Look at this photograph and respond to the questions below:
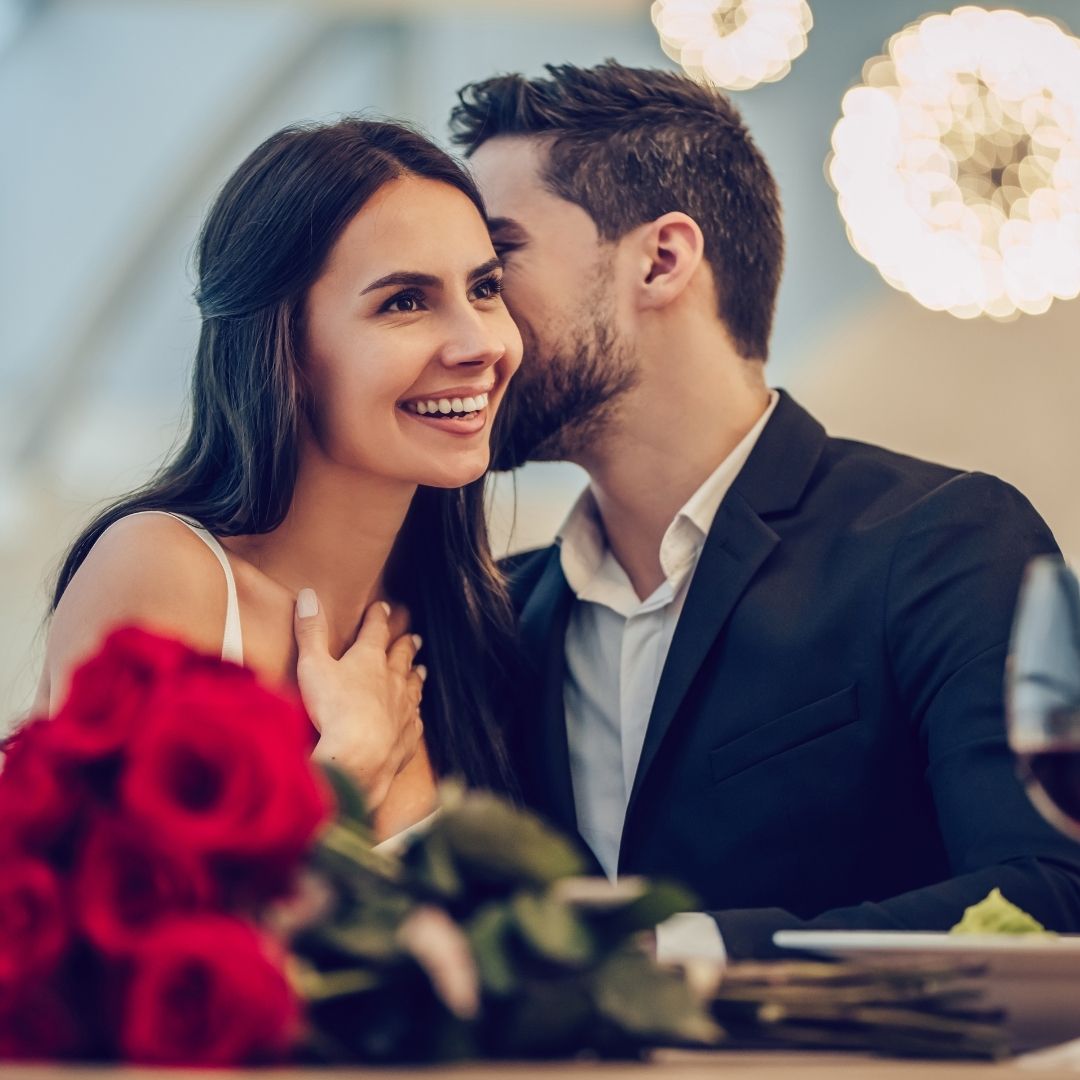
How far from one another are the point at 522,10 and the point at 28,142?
218cm

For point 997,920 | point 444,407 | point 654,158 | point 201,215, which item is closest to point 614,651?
point 444,407

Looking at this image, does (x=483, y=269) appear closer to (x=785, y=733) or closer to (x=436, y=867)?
(x=785, y=733)

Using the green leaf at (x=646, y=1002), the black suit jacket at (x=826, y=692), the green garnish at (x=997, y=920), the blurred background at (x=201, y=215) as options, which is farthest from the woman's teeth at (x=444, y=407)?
the blurred background at (x=201, y=215)

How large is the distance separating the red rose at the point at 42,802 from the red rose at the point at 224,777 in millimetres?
38

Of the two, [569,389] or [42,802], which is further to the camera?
[569,389]

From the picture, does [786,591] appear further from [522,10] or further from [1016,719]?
[522,10]

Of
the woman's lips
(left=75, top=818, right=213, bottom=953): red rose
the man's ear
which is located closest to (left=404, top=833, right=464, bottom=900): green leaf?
(left=75, top=818, right=213, bottom=953): red rose

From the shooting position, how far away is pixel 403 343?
1928 millimetres

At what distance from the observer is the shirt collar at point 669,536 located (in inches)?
86.0

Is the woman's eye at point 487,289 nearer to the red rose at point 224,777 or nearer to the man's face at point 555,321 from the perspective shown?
the man's face at point 555,321

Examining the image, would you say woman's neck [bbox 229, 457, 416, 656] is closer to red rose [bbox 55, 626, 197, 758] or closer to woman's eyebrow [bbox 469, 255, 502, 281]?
woman's eyebrow [bbox 469, 255, 502, 281]

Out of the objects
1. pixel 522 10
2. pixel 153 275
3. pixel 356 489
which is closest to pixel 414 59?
pixel 522 10

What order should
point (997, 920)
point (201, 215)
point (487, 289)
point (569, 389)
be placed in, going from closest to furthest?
1. point (997, 920)
2. point (487, 289)
3. point (569, 389)
4. point (201, 215)

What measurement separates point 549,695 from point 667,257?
0.75 meters
